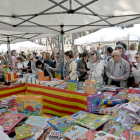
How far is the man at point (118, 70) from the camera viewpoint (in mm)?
2900

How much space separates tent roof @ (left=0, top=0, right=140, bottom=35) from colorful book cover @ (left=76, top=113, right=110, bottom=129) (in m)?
2.04

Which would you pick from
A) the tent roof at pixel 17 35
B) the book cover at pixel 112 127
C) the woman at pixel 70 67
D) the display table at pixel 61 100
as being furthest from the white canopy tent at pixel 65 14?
the book cover at pixel 112 127

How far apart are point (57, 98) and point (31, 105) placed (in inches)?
40.3

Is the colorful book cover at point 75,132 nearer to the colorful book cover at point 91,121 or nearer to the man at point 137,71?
the colorful book cover at point 91,121

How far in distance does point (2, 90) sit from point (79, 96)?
187 centimetres

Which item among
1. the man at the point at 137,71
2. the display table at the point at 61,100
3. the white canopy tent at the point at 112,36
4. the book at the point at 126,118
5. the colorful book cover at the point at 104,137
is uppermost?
the white canopy tent at the point at 112,36

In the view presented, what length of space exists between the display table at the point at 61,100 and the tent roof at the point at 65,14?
1617 mm

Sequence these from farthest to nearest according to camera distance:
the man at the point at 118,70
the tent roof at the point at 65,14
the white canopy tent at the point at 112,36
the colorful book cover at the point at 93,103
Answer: the white canopy tent at the point at 112,36 < the man at the point at 118,70 < the tent roof at the point at 65,14 < the colorful book cover at the point at 93,103

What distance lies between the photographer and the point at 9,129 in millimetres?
1474

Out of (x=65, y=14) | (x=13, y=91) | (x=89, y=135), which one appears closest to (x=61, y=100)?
(x=13, y=91)

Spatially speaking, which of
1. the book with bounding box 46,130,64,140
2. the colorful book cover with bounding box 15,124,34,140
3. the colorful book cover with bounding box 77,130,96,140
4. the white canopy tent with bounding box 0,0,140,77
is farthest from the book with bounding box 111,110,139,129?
the white canopy tent with bounding box 0,0,140,77

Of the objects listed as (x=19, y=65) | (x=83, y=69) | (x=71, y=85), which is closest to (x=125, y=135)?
(x=71, y=85)

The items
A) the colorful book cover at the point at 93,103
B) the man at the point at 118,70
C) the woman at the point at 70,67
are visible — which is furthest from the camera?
the woman at the point at 70,67

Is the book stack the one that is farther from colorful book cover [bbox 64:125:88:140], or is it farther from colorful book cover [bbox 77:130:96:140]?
colorful book cover [bbox 77:130:96:140]
